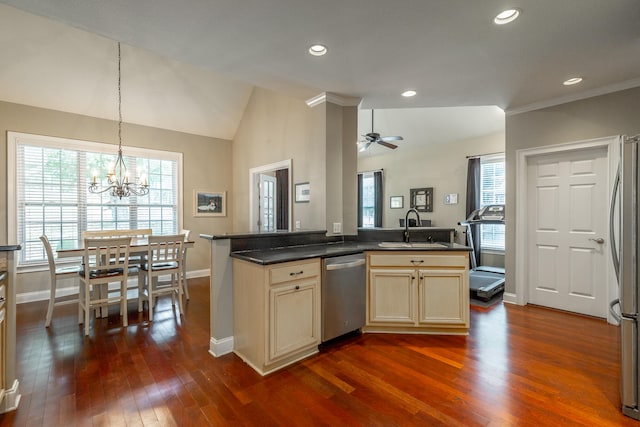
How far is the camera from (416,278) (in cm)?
294

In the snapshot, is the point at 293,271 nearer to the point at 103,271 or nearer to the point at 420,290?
the point at 420,290

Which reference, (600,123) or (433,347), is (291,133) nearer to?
(433,347)

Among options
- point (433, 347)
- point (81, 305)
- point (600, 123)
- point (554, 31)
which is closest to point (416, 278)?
point (433, 347)

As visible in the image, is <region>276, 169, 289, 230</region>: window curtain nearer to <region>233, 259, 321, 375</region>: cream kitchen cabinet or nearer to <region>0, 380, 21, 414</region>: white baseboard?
<region>233, 259, 321, 375</region>: cream kitchen cabinet

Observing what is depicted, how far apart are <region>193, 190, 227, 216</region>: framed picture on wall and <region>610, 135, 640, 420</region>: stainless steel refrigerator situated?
5.53 m

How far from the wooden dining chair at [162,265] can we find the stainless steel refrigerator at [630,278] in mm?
4008

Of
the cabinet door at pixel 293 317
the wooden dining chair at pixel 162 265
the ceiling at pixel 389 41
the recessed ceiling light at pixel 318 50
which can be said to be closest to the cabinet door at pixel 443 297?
the cabinet door at pixel 293 317

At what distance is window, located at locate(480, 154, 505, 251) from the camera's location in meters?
5.75

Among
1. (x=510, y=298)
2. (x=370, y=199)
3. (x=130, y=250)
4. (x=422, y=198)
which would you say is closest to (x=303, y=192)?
(x=130, y=250)

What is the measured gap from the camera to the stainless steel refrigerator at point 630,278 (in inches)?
71.1

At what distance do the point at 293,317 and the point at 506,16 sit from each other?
2.68 meters

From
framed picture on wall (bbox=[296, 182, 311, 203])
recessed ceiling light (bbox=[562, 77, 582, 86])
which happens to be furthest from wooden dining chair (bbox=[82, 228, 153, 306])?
recessed ceiling light (bbox=[562, 77, 582, 86])

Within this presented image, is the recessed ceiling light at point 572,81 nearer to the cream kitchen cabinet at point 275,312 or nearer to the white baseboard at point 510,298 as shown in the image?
the white baseboard at point 510,298

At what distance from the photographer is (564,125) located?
356cm
